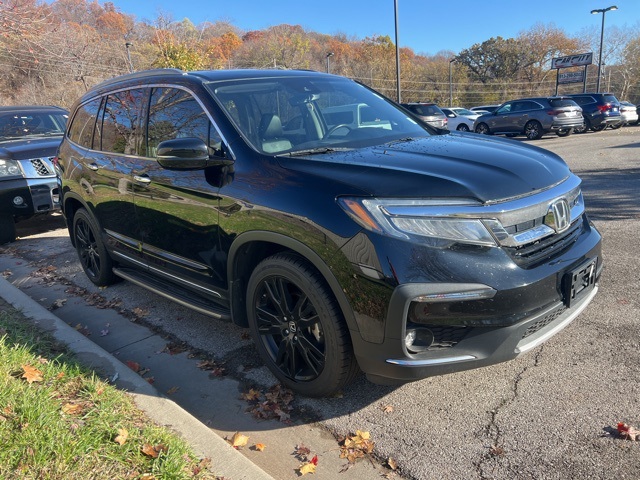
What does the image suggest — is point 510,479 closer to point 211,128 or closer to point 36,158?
point 211,128

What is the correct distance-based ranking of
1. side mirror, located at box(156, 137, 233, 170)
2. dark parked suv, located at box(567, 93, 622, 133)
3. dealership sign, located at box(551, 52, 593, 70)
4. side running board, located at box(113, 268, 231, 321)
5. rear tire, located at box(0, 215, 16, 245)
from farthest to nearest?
dealership sign, located at box(551, 52, 593, 70), dark parked suv, located at box(567, 93, 622, 133), rear tire, located at box(0, 215, 16, 245), side running board, located at box(113, 268, 231, 321), side mirror, located at box(156, 137, 233, 170)

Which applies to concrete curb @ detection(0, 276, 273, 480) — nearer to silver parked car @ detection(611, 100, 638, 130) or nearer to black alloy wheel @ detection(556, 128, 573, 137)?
black alloy wheel @ detection(556, 128, 573, 137)

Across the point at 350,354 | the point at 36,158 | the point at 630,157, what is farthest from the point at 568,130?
the point at 350,354

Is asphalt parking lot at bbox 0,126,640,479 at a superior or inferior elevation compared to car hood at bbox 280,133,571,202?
inferior

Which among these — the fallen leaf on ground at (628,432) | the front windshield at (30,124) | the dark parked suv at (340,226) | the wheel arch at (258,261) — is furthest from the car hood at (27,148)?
the fallen leaf on ground at (628,432)

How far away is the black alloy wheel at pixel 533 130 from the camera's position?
2005 centimetres

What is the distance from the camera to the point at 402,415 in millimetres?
2848

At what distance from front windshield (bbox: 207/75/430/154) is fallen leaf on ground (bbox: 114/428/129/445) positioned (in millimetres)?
1726

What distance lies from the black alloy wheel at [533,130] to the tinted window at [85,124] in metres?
18.8

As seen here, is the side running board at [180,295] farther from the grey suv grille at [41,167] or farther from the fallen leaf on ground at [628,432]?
the grey suv grille at [41,167]

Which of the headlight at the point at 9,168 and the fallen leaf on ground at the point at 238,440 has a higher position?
the headlight at the point at 9,168

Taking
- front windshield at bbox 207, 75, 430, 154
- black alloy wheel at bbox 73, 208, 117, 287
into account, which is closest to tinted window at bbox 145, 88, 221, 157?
front windshield at bbox 207, 75, 430, 154

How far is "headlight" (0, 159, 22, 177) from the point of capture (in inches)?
268

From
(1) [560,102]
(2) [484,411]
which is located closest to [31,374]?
(2) [484,411]
